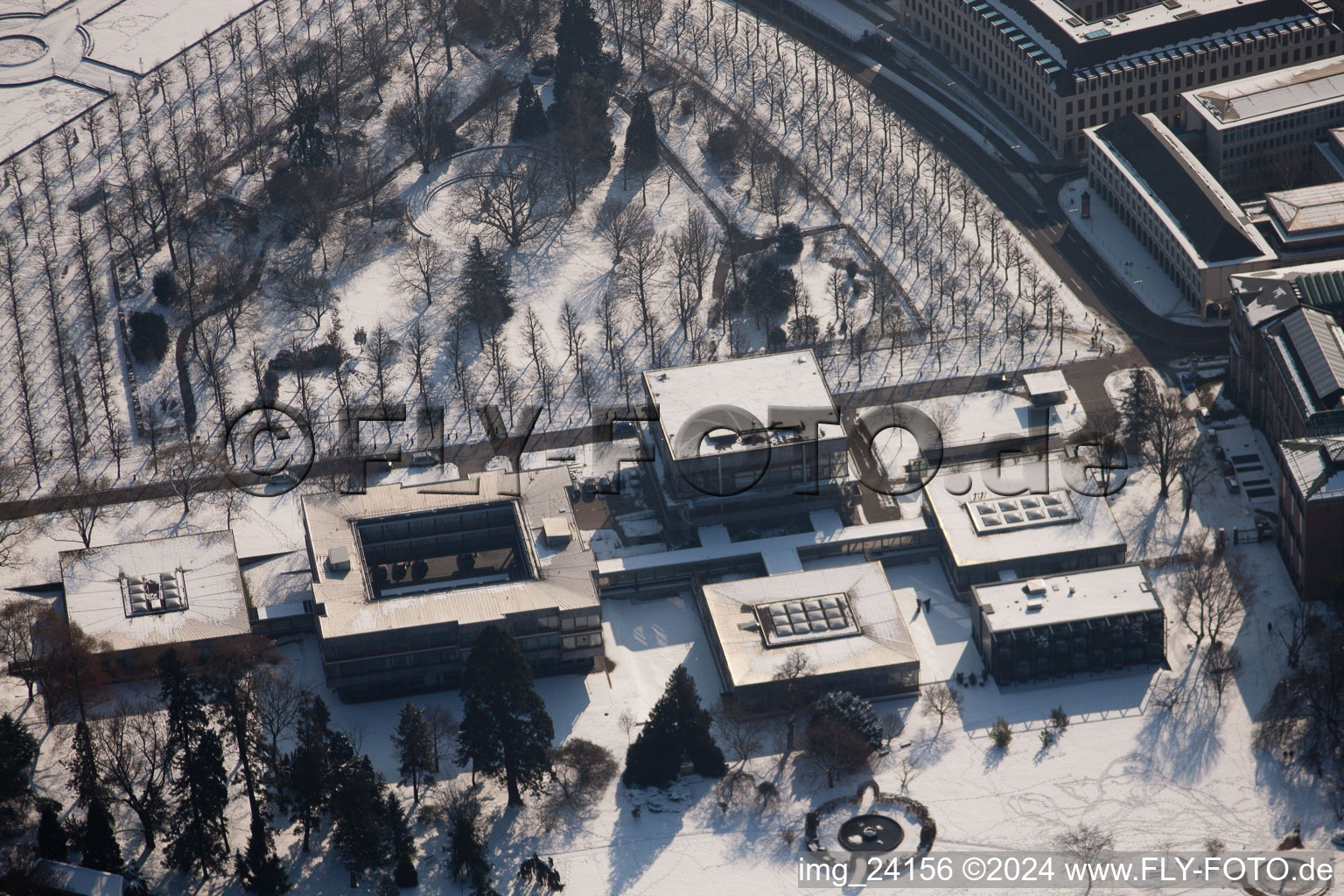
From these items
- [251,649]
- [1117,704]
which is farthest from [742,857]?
[251,649]

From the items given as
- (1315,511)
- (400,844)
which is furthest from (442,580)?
(1315,511)

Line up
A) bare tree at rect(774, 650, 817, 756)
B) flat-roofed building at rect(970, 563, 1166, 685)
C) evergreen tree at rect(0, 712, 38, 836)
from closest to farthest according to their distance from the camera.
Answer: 1. evergreen tree at rect(0, 712, 38, 836)
2. bare tree at rect(774, 650, 817, 756)
3. flat-roofed building at rect(970, 563, 1166, 685)

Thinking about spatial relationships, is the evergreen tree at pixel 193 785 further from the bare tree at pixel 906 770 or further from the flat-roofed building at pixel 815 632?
the bare tree at pixel 906 770

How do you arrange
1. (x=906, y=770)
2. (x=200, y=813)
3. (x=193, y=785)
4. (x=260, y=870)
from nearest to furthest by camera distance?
(x=260, y=870), (x=193, y=785), (x=200, y=813), (x=906, y=770)

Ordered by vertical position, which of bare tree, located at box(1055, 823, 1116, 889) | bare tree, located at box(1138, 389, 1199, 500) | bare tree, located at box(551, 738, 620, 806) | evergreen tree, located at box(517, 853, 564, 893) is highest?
bare tree, located at box(1138, 389, 1199, 500)

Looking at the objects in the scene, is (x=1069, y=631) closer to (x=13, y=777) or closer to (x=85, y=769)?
(x=85, y=769)

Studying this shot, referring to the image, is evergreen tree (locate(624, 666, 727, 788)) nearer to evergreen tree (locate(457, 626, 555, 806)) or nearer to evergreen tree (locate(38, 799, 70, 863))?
evergreen tree (locate(457, 626, 555, 806))

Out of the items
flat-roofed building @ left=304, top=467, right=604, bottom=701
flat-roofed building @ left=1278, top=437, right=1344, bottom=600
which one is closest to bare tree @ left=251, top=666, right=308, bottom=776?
flat-roofed building @ left=304, top=467, right=604, bottom=701
